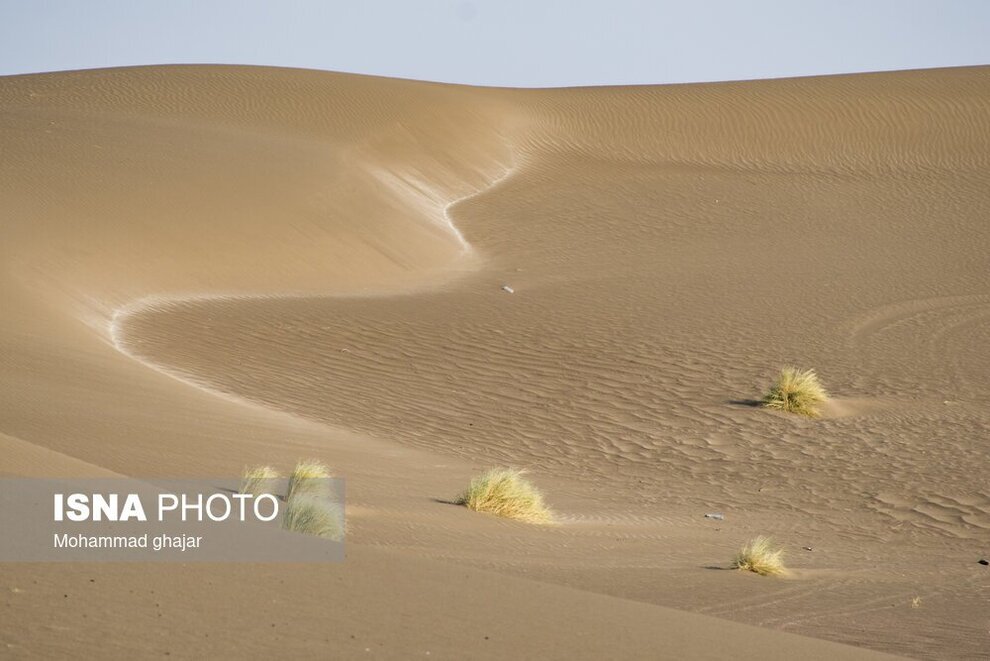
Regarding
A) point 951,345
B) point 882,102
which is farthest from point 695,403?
point 882,102

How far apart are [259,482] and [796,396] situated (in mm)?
8281

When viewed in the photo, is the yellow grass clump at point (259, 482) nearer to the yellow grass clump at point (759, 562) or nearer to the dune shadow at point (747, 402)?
the yellow grass clump at point (759, 562)

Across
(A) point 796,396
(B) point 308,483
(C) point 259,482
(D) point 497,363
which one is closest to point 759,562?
(B) point 308,483

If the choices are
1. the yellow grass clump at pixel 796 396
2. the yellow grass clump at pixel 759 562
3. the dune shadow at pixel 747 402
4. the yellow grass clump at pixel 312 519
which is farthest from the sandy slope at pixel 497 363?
the yellow grass clump at pixel 312 519

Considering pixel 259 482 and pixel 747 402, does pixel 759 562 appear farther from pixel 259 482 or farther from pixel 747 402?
pixel 747 402

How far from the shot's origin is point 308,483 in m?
8.53

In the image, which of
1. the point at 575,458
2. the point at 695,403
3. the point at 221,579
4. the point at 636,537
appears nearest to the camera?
the point at 221,579

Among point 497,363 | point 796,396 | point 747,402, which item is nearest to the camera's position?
point 796,396

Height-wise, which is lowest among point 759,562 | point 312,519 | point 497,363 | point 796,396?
point 759,562

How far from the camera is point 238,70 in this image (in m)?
43.8

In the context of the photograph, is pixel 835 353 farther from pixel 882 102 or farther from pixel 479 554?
pixel 882 102

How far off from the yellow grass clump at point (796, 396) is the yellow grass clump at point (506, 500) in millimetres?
5591

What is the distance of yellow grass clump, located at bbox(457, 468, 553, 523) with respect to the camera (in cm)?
1001

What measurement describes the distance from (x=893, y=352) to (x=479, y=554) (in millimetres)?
10865
